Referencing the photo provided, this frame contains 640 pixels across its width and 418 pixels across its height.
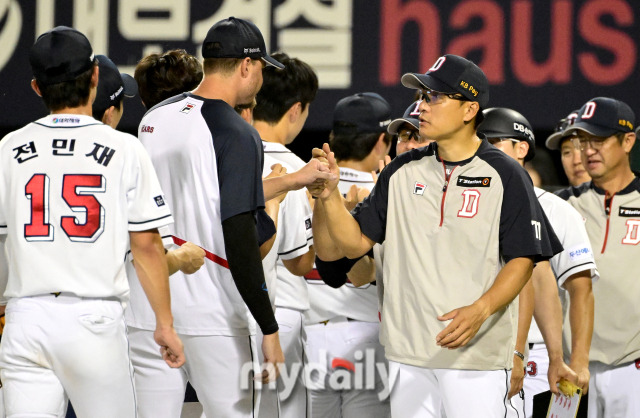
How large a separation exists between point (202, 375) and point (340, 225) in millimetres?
700

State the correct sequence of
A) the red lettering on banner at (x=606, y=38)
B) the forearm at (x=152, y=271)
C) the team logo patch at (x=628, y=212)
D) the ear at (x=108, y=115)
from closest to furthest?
1. the forearm at (x=152, y=271)
2. the ear at (x=108, y=115)
3. the team logo patch at (x=628, y=212)
4. the red lettering on banner at (x=606, y=38)

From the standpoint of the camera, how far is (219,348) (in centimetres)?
320

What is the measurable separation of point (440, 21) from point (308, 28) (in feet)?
2.96

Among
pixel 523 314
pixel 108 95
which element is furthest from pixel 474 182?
pixel 108 95

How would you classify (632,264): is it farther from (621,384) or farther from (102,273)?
(102,273)

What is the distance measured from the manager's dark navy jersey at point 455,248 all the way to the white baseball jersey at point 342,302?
0.78 m

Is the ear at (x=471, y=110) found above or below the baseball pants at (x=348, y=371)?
above

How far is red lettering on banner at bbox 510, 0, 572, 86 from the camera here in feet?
20.9

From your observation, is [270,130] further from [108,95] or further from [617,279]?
[617,279]

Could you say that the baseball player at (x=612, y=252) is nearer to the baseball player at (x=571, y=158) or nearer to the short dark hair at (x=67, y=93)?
the baseball player at (x=571, y=158)

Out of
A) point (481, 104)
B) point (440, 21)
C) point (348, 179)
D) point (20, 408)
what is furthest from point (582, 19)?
point (20, 408)

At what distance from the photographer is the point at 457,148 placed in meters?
3.38

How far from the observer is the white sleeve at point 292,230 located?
3.71m

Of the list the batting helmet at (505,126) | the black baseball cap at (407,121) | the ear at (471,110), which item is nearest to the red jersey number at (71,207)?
the ear at (471,110)
